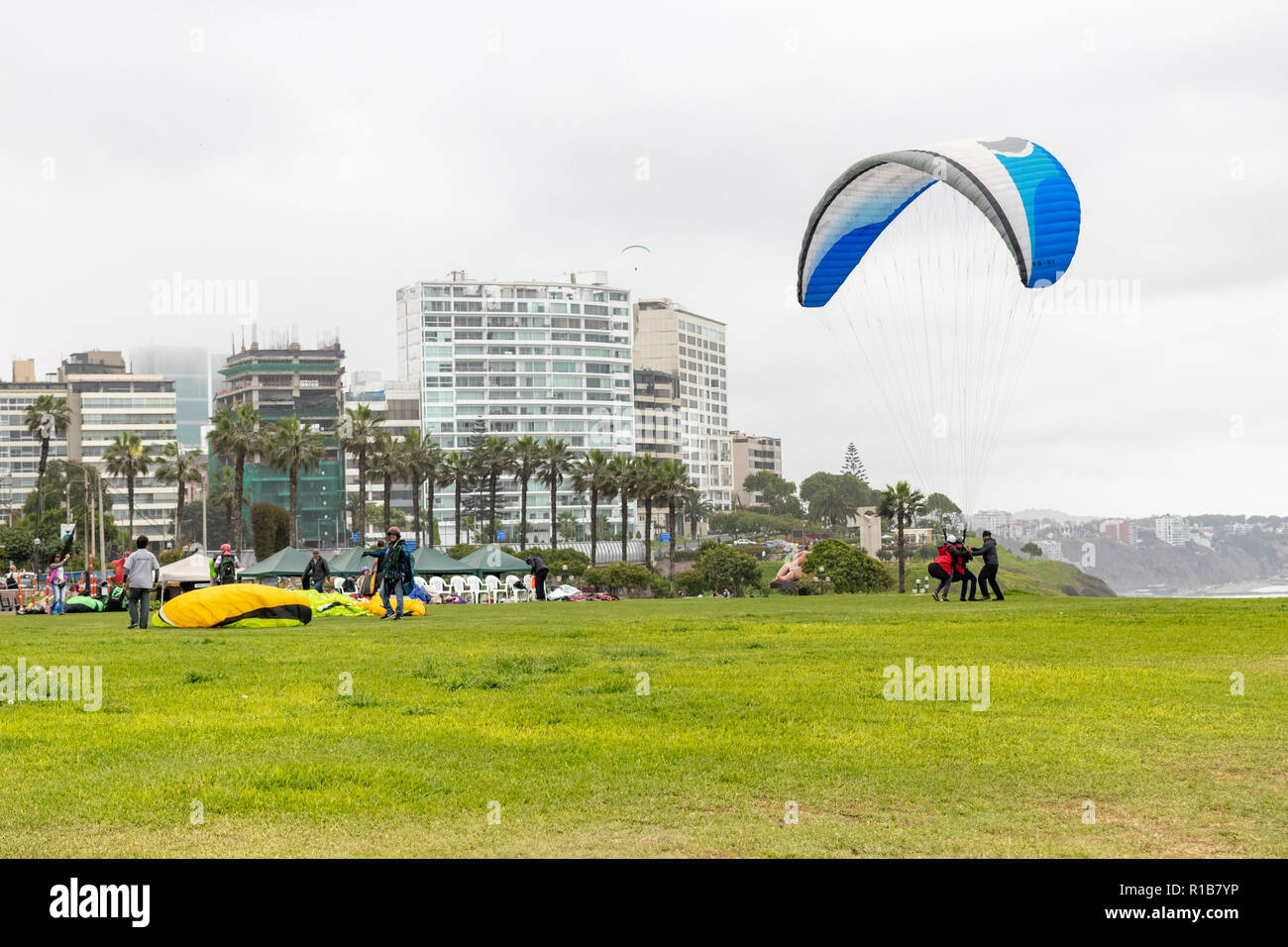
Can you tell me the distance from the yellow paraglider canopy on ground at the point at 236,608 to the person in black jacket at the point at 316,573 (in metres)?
11.3

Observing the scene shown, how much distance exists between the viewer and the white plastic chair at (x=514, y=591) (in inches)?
2159

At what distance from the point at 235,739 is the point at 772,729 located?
478cm

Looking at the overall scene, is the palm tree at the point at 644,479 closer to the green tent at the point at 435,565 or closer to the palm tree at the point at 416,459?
the palm tree at the point at 416,459

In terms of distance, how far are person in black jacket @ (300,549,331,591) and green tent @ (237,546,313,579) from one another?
14.3m

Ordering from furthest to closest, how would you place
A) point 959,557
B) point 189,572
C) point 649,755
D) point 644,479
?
point 644,479 → point 189,572 → point 959,557 → point 649,755

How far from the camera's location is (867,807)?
28.4 feet

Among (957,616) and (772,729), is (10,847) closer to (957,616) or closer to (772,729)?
(772,729)

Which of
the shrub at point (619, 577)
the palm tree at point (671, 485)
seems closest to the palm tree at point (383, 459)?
the shrub at point (619, 577)

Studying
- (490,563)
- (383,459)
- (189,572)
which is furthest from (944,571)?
(383,459)

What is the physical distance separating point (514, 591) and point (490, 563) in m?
3.41

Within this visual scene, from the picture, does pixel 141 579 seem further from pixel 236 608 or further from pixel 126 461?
pixel 126 461

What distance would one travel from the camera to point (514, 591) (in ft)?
180
